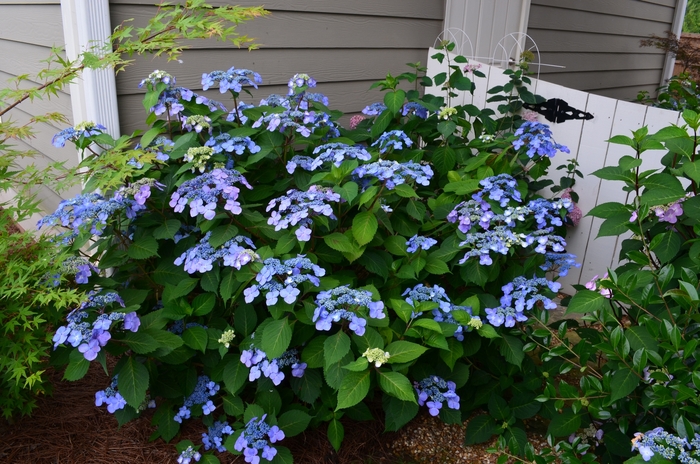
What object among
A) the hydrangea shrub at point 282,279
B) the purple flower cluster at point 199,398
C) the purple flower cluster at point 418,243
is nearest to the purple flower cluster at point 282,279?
the hydrangea shrub at point 282,279

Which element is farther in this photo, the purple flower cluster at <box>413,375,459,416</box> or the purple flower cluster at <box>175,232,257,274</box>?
the purple flower cluster at <box>413,375,459,416</box>

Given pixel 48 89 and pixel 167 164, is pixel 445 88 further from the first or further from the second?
pixel 48 89

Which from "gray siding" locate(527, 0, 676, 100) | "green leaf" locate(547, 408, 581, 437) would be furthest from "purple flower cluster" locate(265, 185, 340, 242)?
"gray siding" locate(527, 0, 676, 100)

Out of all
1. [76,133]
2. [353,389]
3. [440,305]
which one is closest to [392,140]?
[440,305]

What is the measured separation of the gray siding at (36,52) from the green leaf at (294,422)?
66.5 inches

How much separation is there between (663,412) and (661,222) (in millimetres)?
654

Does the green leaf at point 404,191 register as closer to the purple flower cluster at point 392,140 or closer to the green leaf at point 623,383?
the purple flower cluster at point 392,140

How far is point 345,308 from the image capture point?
1.77 meters

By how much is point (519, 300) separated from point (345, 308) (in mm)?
652

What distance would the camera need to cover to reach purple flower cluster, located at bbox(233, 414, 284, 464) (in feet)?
6.03

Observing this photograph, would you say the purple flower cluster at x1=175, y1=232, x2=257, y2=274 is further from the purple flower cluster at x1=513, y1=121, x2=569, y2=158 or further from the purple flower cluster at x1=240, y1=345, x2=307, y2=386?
the purple flower cluster at x1=513, y1=121, x2=569, y2=158

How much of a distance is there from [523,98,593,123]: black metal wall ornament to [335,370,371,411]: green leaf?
6.80 feet

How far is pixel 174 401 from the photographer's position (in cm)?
215

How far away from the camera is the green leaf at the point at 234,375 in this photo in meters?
1.96
